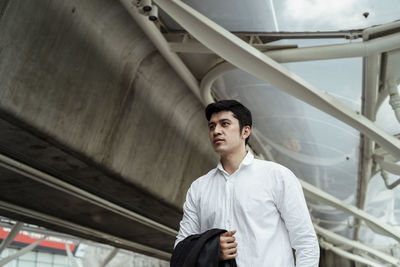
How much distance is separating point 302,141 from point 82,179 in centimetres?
720

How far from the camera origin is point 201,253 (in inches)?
90.0

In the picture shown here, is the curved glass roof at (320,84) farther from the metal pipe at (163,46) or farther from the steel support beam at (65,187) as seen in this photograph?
the steel support beam at (65,187)

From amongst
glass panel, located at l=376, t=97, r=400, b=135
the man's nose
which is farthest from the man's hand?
glass panel, located at l=376, t=97, r=400, b=135

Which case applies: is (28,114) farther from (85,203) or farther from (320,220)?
(320,220)

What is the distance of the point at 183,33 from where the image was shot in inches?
318

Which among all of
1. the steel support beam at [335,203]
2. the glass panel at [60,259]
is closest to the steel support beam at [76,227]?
the steel support beam at [335,203]

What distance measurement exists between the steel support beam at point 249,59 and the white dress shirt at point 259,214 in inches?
129

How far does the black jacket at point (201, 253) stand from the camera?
7.41 ft

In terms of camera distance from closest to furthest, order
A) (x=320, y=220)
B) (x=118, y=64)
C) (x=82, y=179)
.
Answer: (x=118, y=64)
(x=82, y=179)
(x=320, y=220)

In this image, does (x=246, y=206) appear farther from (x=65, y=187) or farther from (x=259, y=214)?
(x=65, y=187)

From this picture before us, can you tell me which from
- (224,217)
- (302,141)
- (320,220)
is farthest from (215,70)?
(320,220)

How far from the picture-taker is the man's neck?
106 inches

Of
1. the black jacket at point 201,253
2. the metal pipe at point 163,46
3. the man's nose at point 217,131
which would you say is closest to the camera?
the black jacket at point 201,253

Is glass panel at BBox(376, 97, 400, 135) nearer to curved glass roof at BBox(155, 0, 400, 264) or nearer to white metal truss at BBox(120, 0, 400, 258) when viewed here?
curved glass roof at BBox(155, 0, 400, 264)
